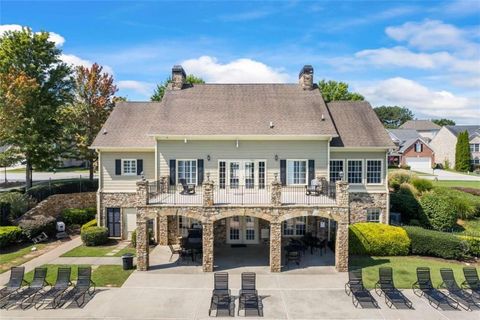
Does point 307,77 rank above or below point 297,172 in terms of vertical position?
above

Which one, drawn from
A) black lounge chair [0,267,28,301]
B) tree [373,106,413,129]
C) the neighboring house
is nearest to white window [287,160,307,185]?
black lounge chair [0,267,28,301]

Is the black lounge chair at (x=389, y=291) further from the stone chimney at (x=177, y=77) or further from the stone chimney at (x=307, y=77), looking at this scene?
the stone chimney at (x=177, y=77)

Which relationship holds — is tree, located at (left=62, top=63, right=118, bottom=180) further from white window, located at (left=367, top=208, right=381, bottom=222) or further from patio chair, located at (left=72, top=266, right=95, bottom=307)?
white window, located at (left=367, top=208, right=381, bottom=222)

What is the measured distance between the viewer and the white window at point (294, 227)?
21.9m

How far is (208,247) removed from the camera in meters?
16.5

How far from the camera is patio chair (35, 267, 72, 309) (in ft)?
42.9

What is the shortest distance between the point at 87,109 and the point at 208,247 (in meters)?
20.1

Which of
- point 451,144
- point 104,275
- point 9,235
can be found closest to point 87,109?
point 9,235

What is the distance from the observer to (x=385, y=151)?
71.7 ft

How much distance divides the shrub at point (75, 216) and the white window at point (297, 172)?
50.3ft

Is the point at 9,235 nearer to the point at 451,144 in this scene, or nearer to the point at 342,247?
the point at 342,247

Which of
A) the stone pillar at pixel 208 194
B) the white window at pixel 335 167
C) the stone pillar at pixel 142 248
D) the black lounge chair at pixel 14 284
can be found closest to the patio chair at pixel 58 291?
the black lounge chair at pixel 14 284

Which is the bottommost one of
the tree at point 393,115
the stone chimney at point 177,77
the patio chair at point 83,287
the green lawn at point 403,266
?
the green lawn at point 403,266

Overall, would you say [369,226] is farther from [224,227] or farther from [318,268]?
[224,227]
